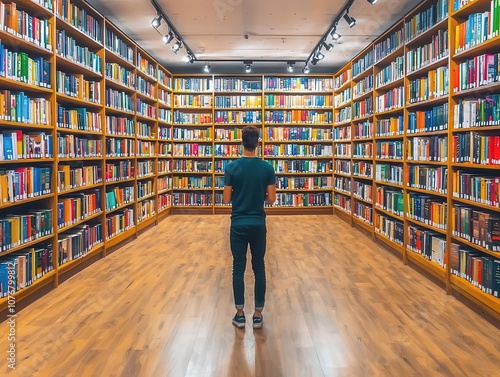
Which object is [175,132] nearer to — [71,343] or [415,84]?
[415,84]

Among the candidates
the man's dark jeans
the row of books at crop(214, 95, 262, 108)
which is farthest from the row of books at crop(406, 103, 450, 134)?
the row of books at crop(214, 95, 262, 108)

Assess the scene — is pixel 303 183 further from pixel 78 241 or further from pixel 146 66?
pixel 78 241

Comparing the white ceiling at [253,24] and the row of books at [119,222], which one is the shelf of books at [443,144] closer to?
the white ceiling at [253,24]

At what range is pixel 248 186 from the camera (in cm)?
306

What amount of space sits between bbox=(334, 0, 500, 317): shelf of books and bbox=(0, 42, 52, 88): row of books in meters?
3.91

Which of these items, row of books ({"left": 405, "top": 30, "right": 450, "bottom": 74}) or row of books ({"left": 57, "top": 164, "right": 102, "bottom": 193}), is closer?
row of books ({"left": 405, "top": 30, "right": 450, "bottom": 74})

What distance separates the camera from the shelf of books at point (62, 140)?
3600 mm

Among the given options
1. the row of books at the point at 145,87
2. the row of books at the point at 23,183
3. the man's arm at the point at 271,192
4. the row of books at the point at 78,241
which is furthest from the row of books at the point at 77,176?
the man's arm at the point at 271,192

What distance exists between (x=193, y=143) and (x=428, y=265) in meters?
6.38

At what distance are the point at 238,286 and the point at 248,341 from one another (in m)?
0.40

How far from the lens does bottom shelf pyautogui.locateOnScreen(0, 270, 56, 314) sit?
335 centimetres

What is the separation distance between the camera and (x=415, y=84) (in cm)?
510

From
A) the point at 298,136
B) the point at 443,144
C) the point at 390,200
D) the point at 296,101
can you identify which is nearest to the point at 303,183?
the point at 298,136

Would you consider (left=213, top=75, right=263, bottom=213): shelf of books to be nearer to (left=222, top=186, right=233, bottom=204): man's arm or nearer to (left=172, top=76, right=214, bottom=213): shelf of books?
(left=172, top=76, right=214, bottom=213): shelf of books
